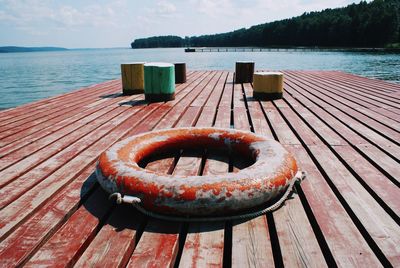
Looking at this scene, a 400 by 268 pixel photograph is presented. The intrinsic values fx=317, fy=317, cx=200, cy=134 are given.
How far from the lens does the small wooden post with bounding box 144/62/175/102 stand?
4.88 m

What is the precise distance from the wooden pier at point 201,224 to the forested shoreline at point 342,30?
6201cm

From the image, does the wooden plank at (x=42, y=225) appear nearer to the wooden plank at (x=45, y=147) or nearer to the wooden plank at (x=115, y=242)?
the wooden plank at (x=115, y=242)

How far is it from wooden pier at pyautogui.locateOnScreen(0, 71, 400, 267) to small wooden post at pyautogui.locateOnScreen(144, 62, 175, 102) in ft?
3.68

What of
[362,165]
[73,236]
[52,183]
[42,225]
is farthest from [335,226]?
[52,183]

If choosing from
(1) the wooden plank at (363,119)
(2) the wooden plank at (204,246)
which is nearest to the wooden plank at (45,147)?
(2) the wooden plank at (204,246)

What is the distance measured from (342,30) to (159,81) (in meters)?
67.8

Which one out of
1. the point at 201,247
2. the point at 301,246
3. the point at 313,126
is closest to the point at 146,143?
the point at 201,247

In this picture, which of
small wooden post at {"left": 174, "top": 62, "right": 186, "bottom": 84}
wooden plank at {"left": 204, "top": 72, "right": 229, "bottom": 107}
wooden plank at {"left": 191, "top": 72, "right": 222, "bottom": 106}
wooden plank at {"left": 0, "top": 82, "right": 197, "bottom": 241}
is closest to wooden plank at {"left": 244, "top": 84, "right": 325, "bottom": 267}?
wooden plank at {"left": 0, "top": 82, "right": 197, "bottom": 241}

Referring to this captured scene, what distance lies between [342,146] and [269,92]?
8.37ft

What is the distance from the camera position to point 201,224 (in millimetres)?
1646

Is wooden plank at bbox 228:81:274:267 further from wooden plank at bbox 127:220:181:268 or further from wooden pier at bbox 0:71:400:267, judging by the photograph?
wooden plank at bbox 127:220:181:268

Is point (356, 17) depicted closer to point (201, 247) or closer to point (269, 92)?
point (269, 92)

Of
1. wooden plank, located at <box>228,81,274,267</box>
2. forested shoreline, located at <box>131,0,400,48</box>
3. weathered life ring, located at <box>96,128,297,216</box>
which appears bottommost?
wooden plank, located at <box>228,81,274,267</box>

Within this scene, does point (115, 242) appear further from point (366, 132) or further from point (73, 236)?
Result: point (366, 132)
